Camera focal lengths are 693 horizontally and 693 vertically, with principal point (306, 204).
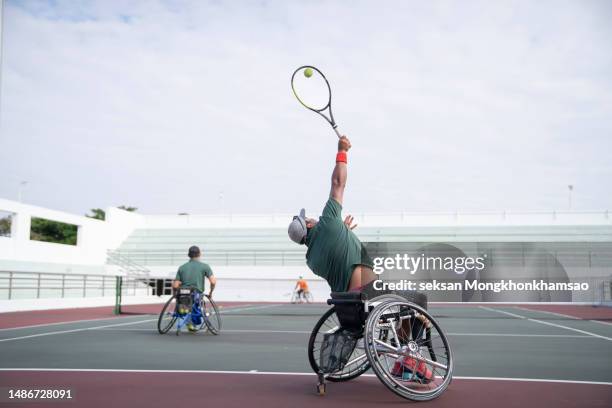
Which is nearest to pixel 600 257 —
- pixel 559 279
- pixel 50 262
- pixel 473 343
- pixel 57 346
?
pixel 559 279

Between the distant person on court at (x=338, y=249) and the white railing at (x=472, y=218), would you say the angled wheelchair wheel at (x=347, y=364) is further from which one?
the white railing at (x=472, y=218)

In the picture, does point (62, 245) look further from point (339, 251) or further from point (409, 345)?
point (409, 345)

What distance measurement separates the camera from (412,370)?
5.47 meters

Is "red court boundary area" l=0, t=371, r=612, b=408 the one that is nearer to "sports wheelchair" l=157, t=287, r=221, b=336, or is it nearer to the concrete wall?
"sports wheelchair" l=157, t=287, r=221, b=336

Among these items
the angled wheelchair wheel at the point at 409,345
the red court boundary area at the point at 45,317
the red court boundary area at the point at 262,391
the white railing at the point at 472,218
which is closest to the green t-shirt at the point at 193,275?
the red court boundary area at the point at 45,317

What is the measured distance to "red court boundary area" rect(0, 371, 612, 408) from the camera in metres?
5.30

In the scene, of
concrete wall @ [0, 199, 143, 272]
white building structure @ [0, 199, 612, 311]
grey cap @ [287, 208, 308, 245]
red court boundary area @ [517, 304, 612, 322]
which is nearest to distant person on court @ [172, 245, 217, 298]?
grey cap @ [287, 208, 308, 245]

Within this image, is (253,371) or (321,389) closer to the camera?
(321,389)

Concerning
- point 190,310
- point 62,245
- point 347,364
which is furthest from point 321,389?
point 62,245

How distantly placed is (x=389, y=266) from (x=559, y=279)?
10.1m

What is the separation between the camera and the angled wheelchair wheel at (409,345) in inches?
210

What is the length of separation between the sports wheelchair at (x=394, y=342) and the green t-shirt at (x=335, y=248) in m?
0.22

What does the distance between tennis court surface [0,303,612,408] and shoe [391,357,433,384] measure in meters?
0.21

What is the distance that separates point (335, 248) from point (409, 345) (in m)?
1.00
